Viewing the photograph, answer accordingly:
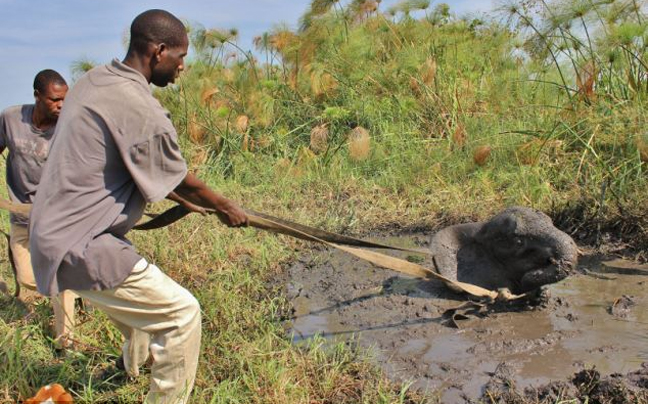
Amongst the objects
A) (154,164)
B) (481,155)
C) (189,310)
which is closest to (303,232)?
(189,310)

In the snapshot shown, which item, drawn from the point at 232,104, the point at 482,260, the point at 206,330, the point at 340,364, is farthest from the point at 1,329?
the point at 232,104

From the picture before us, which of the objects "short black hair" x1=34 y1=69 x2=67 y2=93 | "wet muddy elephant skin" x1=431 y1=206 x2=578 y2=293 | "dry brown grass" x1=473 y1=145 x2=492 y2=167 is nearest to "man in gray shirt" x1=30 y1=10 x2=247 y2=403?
"short black hair" x1=34 y1=69 x2=67 y2=93

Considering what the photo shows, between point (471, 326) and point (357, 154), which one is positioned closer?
point (471, 326)

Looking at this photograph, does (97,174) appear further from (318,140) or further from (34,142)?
(318,140)

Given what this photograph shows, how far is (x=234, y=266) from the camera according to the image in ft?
14.5

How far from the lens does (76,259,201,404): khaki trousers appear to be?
91.0 inches

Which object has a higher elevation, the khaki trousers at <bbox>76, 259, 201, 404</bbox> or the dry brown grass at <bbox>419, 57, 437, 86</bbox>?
the dry brown grass at <bbox>419, 57, 437, 86</bbox>

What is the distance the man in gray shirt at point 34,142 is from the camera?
3285 mm

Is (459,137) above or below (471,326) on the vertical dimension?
above

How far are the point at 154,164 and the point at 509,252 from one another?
2401 mm

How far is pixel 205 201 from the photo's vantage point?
2.53 meters

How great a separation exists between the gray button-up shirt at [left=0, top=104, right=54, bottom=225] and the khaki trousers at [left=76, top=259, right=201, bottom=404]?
4.03 ft

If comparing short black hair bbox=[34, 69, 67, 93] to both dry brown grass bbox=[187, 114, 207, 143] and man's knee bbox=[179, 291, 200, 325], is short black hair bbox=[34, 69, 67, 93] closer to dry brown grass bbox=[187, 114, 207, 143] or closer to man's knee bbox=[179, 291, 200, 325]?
man's knee bbox=[179, 291, 200, 325]

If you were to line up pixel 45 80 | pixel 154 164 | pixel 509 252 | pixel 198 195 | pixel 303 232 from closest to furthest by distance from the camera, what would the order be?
1. pixel 154 164
2. pixel 198 195
3. pixel 303 232
4. pixel 45 80
5. pixel 509 252
